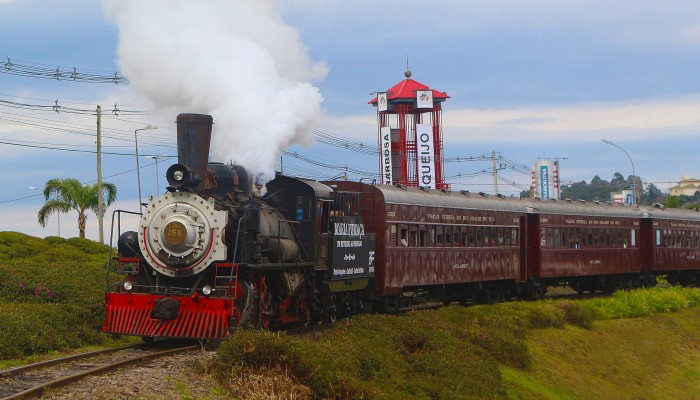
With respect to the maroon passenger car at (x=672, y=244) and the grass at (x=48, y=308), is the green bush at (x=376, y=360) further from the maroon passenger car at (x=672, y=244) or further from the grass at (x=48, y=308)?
the maroon passenger car at (x=672, y=244)

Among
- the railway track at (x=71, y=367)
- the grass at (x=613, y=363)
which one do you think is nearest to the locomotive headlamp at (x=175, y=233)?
the railway track at (x=71, y=367)

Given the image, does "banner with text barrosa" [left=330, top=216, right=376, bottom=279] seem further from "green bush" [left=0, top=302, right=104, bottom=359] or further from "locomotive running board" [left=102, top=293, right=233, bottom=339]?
"green bush" [left=0, top=302, right=104, bottom=359]

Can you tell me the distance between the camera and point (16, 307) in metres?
19.1

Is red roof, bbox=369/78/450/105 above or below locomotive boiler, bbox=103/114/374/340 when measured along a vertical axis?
above

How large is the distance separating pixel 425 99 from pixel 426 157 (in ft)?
15.6

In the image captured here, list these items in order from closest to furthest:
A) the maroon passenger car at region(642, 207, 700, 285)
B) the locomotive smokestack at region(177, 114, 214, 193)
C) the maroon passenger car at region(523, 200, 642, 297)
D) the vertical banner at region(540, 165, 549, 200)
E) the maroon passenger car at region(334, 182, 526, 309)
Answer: the locomotive smokestack at region(177, 114, 214, 193) → the maroon passenger car at region(334, 182, 526, 309) → the maroon passenger car at region(523, 200, 642, 297) → the maroon passenger car at region(642, 207, 700, 285) → the vertical banner at region(540, 165, 549, 200)

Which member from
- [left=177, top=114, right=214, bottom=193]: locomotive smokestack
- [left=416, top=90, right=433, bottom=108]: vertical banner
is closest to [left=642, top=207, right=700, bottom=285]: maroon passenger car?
[left=416, top=90, right=433, bottom=108]: vertical banner

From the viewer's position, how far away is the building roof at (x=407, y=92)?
199 feet

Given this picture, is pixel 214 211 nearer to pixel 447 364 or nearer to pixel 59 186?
pixel 447 364

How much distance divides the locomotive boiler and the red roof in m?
43.3

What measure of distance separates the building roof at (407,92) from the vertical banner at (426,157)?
108 inches

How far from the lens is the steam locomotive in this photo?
1566 centimetres

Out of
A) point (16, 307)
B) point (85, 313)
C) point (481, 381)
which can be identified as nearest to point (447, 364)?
point (481, 381)

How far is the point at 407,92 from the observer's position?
6103 centimetres
